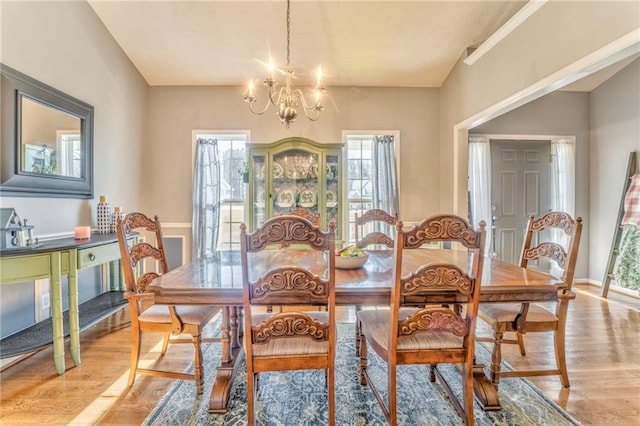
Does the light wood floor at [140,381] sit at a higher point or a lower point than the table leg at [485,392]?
lower

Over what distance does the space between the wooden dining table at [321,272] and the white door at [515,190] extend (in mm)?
2684

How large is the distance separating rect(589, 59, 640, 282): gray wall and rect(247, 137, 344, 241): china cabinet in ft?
11.5

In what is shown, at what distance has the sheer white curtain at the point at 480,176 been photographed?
429cm

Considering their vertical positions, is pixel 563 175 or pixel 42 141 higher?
pixel 42 141

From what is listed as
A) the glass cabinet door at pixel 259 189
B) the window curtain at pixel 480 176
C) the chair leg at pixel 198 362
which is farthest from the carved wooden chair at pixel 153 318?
the window curtain at pixel 480 176

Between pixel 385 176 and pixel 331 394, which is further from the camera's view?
pixel 385 176

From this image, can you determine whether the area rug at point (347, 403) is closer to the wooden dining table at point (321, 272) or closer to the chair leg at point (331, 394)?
the wooden dining table at point (321, 272)

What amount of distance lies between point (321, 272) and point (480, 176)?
11.5ft

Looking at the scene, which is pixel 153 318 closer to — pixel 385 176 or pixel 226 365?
pixel 226 365

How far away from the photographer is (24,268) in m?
1.91

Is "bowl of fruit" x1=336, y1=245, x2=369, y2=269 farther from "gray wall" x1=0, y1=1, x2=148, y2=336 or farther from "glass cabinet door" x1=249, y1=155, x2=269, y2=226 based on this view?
"gray wall" x1=0, y1=1, x2=148, y2=336

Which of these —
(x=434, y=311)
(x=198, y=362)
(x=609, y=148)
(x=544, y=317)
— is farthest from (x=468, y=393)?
(x=609, y=148)

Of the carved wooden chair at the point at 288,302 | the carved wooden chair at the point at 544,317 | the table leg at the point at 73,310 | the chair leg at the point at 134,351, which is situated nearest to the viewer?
the carved wooden chair at the point at 288,302

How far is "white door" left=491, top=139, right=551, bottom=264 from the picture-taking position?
14.4ft
